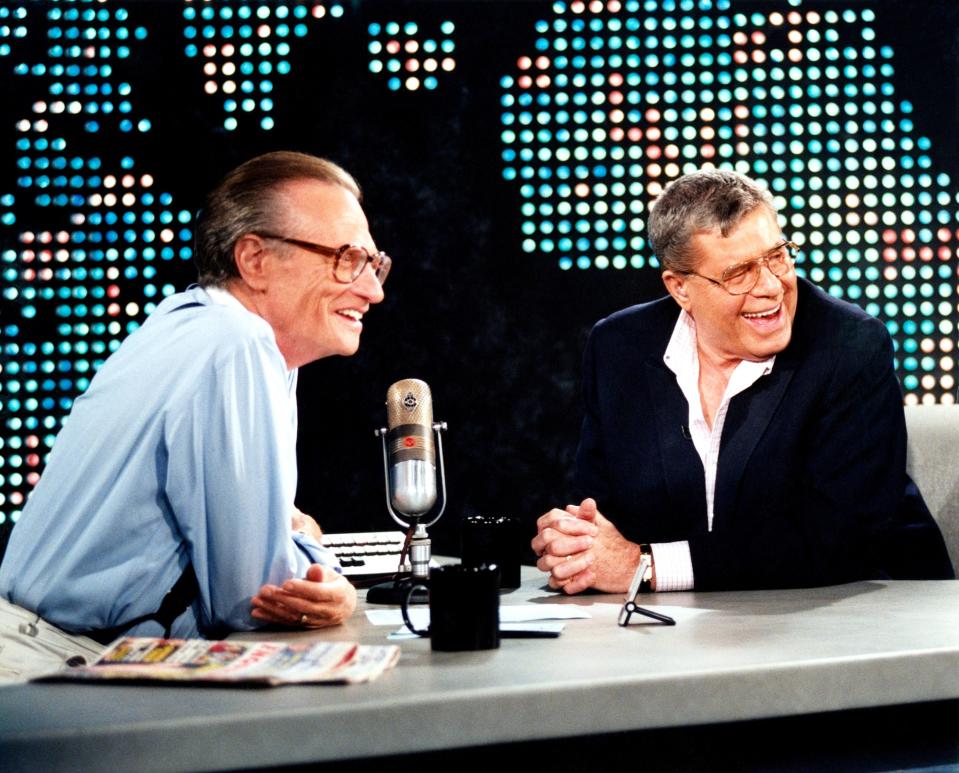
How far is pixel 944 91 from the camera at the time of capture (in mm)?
3512

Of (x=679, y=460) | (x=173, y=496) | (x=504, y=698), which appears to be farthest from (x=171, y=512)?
(x=679, y=460)

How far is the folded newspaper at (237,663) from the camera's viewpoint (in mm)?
1127

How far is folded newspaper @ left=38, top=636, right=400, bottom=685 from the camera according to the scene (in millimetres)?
1127

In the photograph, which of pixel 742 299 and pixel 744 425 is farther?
pixel 742 299

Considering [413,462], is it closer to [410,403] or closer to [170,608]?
[410,403]

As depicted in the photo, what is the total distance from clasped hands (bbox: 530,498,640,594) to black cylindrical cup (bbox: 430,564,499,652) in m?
0.64

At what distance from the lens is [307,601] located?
1592 mm

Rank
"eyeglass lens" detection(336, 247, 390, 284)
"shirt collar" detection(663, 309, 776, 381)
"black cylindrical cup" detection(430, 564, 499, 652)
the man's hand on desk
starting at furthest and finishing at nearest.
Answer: "shirt collar" detection(663, 309, 776, 381), "eyeglass lens" detection(336, 247, 390, 284), the man's hand on desk, "black cylindrical cup" detection(430, 564, 499, 652)

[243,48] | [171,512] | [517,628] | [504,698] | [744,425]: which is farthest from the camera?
[243,48]

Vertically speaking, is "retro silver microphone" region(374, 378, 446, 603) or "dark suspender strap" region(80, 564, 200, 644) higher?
"retro silver microphone" region(374, 378, 446, 603)

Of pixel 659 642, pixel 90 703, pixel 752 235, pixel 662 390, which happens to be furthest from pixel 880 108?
pixel 90 703

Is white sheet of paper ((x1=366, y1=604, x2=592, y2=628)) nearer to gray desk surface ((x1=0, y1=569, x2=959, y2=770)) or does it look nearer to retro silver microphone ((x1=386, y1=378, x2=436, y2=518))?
gray desk surface ((x1=0, y1=569, x2=959, y2=770))

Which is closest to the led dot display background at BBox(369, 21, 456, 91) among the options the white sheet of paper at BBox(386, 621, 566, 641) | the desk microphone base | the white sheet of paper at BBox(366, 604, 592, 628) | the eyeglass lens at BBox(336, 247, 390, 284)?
the eyeglass lens at BBox(336, 247, 390, 284)

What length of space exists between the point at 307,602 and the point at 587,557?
0.61 m
